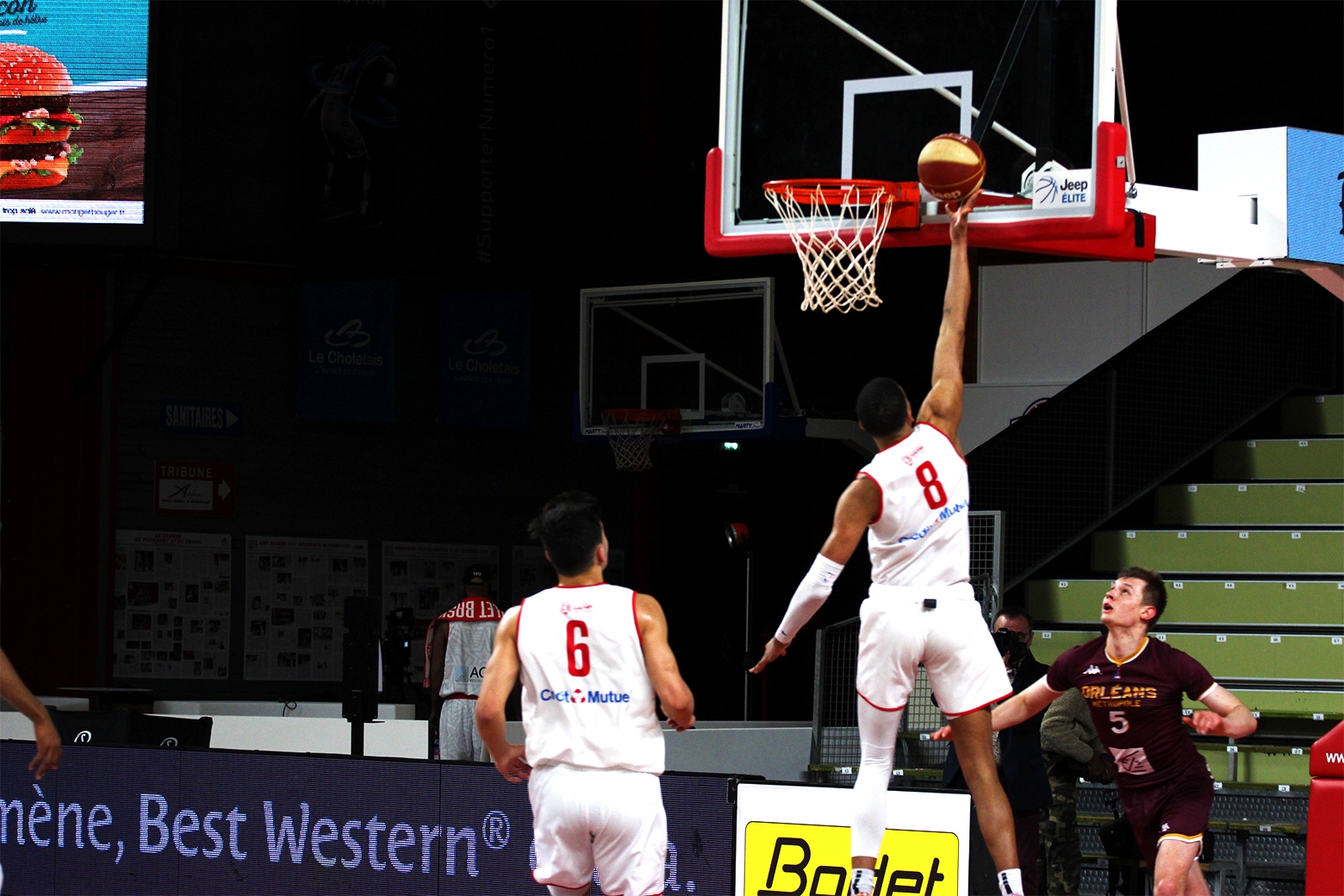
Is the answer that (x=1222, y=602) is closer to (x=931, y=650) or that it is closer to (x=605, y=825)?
(x=931, y=650)

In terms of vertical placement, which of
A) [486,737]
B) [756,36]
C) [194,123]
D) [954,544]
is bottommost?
[486,737]

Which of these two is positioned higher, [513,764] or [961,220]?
[961,220]

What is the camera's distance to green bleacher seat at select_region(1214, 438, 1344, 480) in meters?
14.6

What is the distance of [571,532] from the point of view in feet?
19.2

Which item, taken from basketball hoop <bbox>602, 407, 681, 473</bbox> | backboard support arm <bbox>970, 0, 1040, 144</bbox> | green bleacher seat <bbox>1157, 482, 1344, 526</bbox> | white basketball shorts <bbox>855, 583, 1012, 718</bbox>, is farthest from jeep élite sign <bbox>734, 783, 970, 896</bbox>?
basketball hoop <bbox>602, 407, 681, 473</bbox>

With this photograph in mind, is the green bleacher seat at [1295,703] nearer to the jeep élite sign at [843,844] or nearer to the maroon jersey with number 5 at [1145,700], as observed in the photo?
the jeep élite sign at [843,844]

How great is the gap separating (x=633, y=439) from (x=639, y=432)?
0.12 meters

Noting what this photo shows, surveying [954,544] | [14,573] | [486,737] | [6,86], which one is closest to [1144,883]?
[954,544]

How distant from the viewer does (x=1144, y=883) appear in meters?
11.1

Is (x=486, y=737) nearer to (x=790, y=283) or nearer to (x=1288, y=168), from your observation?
(x=1288, y=168)

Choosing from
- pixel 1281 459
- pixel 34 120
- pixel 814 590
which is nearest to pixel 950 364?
pixel 814 590

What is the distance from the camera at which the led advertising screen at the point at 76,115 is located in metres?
14.4

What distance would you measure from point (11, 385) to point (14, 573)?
205 cm

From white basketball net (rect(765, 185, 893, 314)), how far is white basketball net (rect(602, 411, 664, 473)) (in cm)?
999
